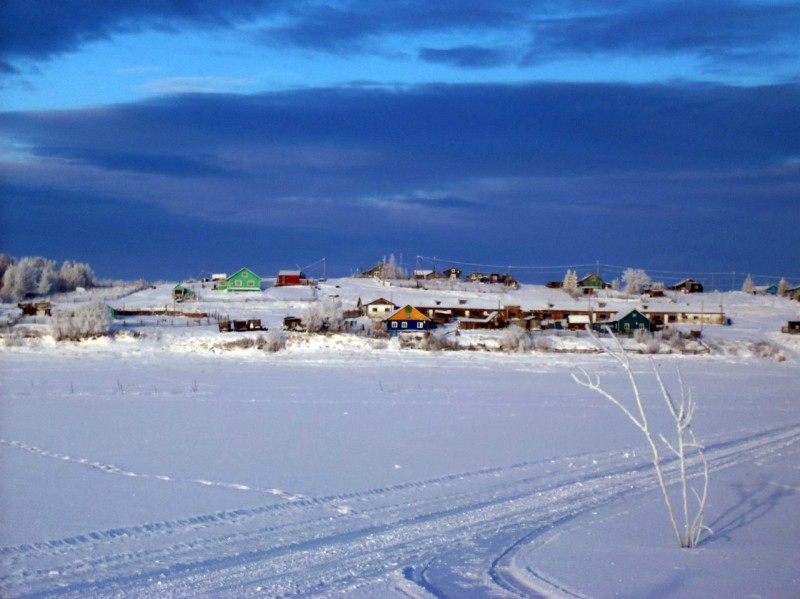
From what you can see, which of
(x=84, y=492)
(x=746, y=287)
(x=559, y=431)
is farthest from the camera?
(x=746, y=287)

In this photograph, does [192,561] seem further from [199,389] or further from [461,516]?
[199,389]

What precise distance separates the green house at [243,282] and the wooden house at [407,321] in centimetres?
2484

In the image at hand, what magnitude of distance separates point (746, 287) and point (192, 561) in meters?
85.4

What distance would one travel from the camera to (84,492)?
10.4 meters

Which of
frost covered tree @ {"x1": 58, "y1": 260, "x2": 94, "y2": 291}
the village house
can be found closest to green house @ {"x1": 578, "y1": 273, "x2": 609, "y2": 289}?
the village house

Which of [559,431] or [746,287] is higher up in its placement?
[746,287]

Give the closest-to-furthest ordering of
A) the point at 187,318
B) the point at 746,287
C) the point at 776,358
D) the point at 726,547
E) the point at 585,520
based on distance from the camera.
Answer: the point at 726,547, the point at 585,520, the point at 776,358, the point at 187,318, the point at 746,287

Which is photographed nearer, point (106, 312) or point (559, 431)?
point (559, 431)

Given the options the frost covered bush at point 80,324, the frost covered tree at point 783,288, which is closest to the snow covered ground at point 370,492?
the frost covered bush at point 80,324

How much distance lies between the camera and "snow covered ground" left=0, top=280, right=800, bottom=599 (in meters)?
7.30

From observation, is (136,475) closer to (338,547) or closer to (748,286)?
(338,547)

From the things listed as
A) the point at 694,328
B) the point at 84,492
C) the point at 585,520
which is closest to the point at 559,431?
the point at 585,520

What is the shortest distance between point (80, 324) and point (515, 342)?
1960 cm

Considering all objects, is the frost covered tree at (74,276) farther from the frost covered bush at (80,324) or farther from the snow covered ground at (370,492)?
the snow covered ground at (370,492)
